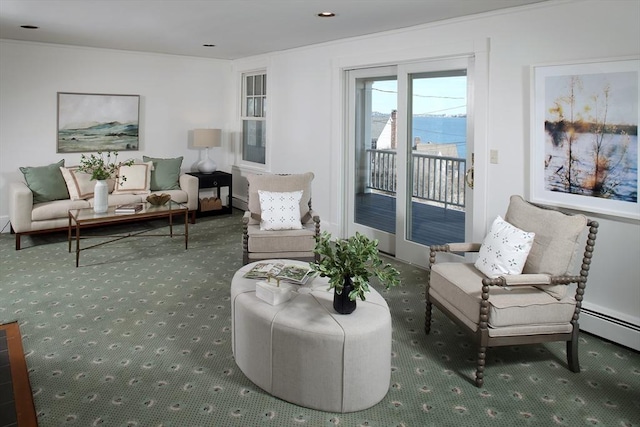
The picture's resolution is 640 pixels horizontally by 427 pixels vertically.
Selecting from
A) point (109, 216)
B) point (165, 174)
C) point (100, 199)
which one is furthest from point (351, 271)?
point (165, 174)

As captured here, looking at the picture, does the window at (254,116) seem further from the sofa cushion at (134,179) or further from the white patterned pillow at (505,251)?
the white patterned pillow at (505,251)

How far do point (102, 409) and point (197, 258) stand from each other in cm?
268

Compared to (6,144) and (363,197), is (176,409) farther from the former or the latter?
(6,144)

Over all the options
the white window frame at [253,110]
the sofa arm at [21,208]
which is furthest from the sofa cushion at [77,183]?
the white window frame at [253,110]

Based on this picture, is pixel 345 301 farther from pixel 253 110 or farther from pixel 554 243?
pixel 253 110

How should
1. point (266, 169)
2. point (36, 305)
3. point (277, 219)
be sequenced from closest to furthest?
point (36, 305) < point (277, 219) < point (266, 169)

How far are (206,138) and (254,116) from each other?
80 centimetres

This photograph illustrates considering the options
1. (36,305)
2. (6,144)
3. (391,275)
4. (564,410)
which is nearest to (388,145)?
(391,275)

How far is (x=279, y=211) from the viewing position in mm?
4562

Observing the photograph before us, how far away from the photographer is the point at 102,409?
244cm

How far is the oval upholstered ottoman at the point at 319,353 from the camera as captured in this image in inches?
93.7

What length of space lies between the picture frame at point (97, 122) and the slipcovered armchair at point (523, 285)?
5.26 m

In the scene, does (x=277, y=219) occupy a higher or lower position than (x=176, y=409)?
higher

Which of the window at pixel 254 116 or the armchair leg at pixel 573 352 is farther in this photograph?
the window at pixel 254 116
